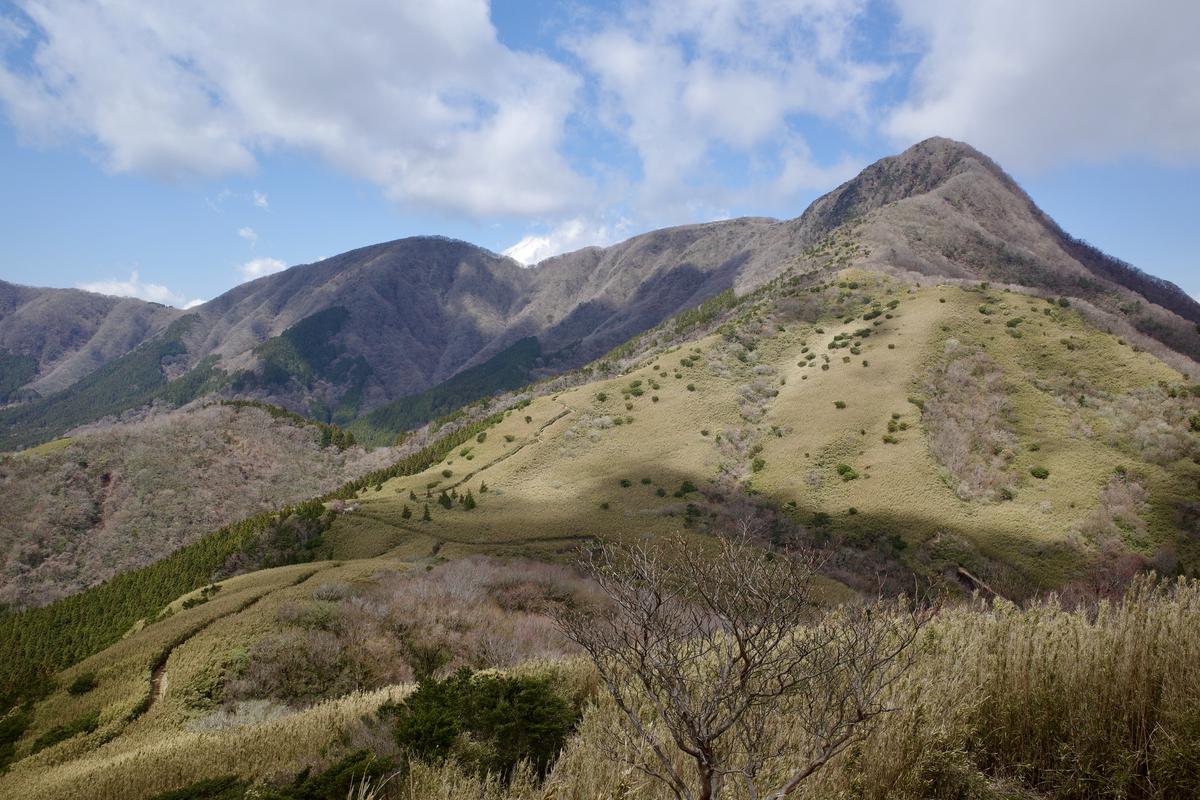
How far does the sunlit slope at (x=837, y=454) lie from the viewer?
40.8 m

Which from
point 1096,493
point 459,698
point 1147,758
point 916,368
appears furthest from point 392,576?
point 916,368

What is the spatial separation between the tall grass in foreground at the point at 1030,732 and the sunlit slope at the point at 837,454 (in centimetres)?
2402

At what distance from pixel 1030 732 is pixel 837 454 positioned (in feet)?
166

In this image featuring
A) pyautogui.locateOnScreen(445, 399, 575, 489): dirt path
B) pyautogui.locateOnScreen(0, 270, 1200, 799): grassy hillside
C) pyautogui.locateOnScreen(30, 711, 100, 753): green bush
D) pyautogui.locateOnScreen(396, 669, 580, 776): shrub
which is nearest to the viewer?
pyautogui.locateOnScreen(0, 270, 1200, 799): grassy hillside

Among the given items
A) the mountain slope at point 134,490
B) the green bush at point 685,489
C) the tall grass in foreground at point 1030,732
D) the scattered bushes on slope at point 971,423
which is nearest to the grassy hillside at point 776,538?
the tall grass in foreground at point 1030,732

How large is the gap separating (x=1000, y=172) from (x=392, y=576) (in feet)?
665

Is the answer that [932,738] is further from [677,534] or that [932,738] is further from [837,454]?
[837,454]

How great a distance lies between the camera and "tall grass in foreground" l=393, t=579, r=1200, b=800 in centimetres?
461

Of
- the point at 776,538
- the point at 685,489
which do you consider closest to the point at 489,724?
the point at 776,538

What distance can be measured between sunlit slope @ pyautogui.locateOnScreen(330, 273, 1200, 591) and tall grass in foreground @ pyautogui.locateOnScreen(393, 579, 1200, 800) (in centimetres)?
2402

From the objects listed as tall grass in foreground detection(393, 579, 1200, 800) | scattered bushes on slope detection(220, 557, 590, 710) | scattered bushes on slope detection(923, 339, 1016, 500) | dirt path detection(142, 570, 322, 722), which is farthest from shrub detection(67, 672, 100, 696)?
scattered bushes on slope detection(923, 339, 1016, 500)

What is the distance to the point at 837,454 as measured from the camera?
52.8 metres

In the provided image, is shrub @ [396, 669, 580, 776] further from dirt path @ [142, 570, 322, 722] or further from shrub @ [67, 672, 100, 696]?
shrub @ [67, 672, 100, 696]

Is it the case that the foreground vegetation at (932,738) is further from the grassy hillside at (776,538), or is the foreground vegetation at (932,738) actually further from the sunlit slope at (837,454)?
the sunlit slope at (837,454)
